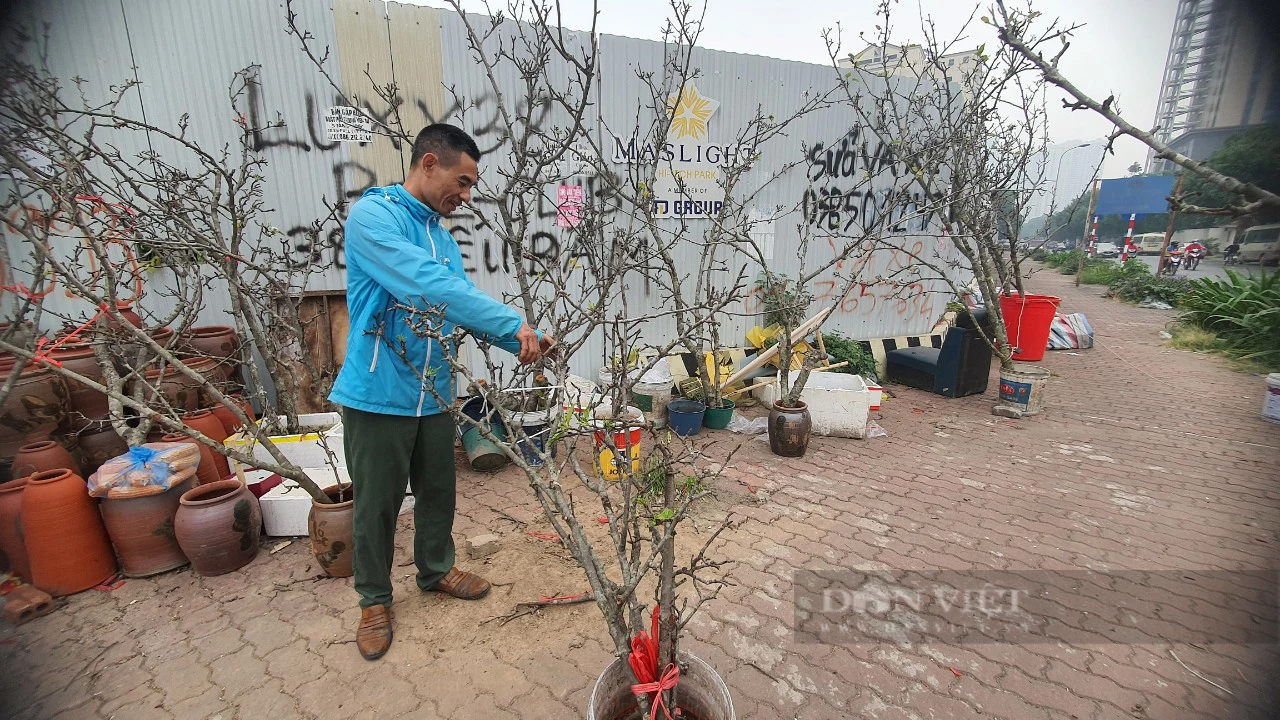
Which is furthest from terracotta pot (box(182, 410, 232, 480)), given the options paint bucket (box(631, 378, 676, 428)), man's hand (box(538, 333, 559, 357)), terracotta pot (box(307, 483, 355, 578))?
paint bucket (box(631, 378, 676, 428))

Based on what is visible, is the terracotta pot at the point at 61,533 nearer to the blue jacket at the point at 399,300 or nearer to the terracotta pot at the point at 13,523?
the terracotta pot at the point at 13,523

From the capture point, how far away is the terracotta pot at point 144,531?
9.40 feet

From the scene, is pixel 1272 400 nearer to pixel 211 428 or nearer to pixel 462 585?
pixel 462 585

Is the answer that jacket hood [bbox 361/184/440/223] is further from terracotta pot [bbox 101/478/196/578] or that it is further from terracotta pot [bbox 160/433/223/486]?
terracotta pot [bbox 160/433/223/486]

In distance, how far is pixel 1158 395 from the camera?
6.53 metres

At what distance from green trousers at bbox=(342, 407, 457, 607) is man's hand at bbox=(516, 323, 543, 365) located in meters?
0.89

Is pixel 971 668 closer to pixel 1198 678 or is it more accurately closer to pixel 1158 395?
pixel 1198 678

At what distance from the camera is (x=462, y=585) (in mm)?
2814

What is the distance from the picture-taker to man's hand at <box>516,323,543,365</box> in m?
1.79

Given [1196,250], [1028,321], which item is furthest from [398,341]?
[1028,321]

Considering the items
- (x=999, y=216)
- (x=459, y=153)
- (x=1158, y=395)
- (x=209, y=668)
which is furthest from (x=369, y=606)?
(x=1158, y=395)

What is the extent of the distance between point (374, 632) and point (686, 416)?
3072 mm

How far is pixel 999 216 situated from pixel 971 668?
5.82m

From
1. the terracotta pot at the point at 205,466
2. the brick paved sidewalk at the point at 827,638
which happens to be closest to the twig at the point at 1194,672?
the brick paved sidewalk at the point at 827,638
